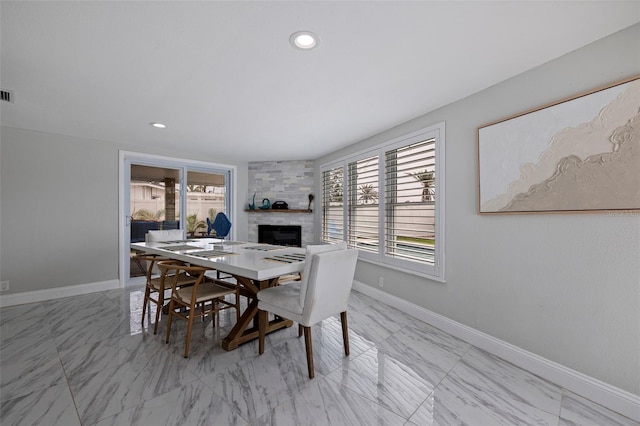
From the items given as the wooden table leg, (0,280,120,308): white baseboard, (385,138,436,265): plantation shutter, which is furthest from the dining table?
(0,280,120,308): white baseboard

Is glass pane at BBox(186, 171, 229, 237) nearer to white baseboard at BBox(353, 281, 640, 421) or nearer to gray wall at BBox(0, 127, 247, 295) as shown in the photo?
gray wall at BBox(0, 127, 247, 295)

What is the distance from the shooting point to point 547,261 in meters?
1.92

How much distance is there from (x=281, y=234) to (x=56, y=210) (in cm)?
327

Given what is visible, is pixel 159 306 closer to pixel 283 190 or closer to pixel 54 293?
pixel 54 293

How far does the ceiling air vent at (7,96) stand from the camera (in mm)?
2386

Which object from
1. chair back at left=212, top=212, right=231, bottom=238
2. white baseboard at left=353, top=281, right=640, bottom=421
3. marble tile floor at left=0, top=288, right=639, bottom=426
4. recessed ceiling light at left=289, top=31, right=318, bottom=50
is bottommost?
marble tile floor at left=0, top=288, right=639, bottom=426

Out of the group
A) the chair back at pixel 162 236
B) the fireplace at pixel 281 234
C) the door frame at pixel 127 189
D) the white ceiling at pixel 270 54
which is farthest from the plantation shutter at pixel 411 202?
the door frame at pixel 127 189

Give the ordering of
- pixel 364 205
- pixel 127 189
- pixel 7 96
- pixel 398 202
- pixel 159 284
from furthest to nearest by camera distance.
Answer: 1. pixel 127 189
2. pixel 364 205
3. pixel 398 202
4. pixel 159 284
5. pixel 7 96

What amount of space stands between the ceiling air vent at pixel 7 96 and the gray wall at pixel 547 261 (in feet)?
13.0

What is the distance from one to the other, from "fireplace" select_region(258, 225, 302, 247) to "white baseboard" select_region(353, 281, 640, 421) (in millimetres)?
2710

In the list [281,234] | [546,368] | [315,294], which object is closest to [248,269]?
[315,294]

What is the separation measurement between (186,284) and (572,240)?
327 centimetres

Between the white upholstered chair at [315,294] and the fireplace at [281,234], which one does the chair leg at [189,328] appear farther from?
the fireplace at [281,234]

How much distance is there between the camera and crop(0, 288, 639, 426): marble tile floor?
1529 mm
